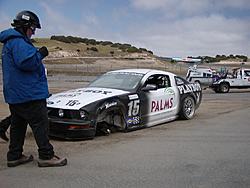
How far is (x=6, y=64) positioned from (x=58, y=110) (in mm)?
2341

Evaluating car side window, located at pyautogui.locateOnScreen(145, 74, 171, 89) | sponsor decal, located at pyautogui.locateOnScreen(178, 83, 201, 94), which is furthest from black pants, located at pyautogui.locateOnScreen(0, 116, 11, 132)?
sponsor decal, located at pyautogui.locateOnScreen(178, 83, 201, 94)

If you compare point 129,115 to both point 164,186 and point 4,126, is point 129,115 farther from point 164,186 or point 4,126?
point 164,186

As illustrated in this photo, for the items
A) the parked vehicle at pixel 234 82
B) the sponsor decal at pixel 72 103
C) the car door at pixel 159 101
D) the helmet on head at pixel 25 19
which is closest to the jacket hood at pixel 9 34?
the helmet on head at pixel 25 19

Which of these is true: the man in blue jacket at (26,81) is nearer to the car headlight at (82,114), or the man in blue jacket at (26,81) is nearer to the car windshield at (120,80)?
the car headlight at (82,114)

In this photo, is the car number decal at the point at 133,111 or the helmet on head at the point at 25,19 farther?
the car number decal at the point at 133,111

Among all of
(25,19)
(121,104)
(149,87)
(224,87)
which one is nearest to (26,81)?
(25,19)

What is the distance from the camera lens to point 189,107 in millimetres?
10828

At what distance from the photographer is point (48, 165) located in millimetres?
5703

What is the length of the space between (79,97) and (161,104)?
2276 mm

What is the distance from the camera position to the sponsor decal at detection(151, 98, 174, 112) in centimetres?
938

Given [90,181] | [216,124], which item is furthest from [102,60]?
[90,181]

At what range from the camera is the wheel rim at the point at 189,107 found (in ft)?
35.1

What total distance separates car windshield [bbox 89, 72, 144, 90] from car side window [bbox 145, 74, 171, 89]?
330 mm

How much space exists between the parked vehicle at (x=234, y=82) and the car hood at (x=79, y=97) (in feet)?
63.6
